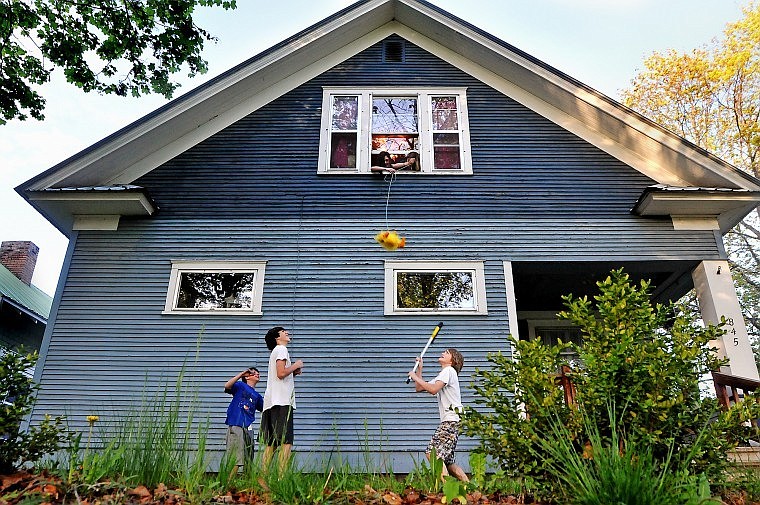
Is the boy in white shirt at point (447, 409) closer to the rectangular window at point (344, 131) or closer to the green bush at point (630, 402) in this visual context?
the green bush at point (630, 402)

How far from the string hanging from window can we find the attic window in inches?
97.7

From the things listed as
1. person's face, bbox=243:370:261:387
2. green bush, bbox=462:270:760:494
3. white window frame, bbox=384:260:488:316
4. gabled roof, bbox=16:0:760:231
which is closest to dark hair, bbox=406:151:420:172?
white window frame, bbox=384:260:488:316

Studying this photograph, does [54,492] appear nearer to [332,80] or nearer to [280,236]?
[280,236]

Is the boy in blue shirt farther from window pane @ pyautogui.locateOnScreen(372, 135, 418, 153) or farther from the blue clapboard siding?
window pane @ pyautogui.locateOnScreen(372, 135, 418, 153)

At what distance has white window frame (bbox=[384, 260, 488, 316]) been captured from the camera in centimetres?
778

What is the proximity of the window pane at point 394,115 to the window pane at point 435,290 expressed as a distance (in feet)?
8.58

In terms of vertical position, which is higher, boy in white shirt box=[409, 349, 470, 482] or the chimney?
the chimney

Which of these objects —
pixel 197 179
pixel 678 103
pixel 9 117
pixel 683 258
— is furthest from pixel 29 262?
pixel 678 103

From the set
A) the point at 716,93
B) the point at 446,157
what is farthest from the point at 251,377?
the point at 716,93

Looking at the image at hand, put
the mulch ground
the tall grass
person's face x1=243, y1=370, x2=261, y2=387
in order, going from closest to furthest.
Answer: the tall grass, the mulch ground, person's face x1=243, y1=370, x2=261, y2=387

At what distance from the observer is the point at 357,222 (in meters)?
8.38

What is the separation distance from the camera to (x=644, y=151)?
342 inches

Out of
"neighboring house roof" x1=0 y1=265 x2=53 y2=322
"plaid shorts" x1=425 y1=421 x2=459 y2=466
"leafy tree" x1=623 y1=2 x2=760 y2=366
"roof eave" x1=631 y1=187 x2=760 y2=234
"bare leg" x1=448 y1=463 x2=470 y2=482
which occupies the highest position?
"leafy tree" x1=623 y1=2 x2=760 y2=366

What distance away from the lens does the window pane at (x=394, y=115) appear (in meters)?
9.24
